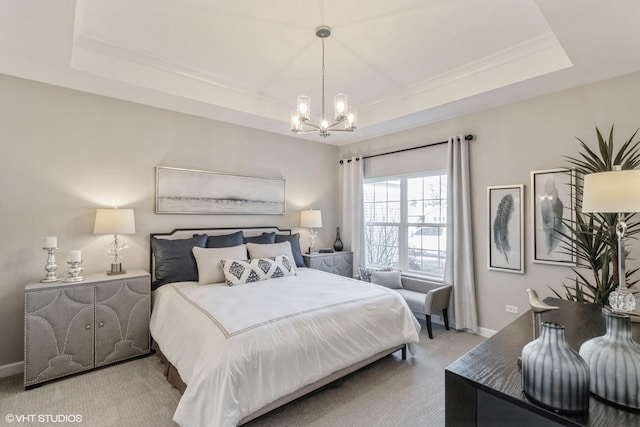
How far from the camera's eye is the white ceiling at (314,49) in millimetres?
2201

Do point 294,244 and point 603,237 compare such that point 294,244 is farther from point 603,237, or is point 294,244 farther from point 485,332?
point 603,237

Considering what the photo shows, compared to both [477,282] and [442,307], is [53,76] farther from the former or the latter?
[477,282]

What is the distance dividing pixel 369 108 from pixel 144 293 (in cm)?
356

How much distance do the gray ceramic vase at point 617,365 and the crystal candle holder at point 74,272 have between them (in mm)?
3586

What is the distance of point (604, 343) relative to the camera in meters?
1.01

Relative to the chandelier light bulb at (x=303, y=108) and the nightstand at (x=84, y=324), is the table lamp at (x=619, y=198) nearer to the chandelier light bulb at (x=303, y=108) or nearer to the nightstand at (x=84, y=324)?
the chandelier light bulb at (x=303, y=108)

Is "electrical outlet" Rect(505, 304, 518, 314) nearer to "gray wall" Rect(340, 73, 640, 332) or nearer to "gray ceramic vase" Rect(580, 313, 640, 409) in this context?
"gray wall" Rect(340, 73, 640, 332)

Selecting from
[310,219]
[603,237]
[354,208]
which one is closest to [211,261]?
[310,219]

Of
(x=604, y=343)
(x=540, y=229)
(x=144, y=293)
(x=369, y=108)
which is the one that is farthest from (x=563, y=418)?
(x=369, y=108)

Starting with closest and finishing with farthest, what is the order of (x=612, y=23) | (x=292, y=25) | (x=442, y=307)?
1. (x=612, y=23)
2. (x=292, y=25)
3. (x=442, y=307)

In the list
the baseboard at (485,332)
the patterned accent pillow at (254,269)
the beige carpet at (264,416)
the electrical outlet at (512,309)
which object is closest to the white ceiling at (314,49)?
the patterned accent pillow at (254,269)

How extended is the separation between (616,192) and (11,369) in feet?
15.8

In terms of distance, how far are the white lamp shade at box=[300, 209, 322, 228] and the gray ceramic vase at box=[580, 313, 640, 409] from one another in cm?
377

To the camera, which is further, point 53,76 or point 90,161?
point 90,161
